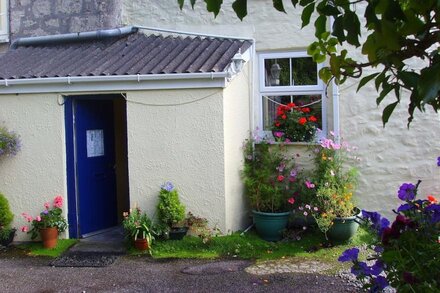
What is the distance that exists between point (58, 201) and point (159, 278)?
7.97 feet

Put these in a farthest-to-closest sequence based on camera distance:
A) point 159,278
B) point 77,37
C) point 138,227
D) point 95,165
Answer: point 77,37
point 95,165
point 138,227
point 159,278

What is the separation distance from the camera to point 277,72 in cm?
899

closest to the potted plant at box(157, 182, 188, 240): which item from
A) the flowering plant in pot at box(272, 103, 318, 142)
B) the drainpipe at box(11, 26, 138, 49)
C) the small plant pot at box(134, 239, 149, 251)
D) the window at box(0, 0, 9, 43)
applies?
the small plant pot at box(134, 239, 149, 251)

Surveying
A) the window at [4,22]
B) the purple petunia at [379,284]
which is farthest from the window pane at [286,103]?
the purple petunia at [379,284]

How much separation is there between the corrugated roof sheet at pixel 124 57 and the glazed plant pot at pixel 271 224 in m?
2.33

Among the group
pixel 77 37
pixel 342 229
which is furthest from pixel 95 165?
pixel 342 229

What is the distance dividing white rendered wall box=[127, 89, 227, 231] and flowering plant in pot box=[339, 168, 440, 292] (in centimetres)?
433

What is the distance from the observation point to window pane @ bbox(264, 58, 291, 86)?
29.3 feet

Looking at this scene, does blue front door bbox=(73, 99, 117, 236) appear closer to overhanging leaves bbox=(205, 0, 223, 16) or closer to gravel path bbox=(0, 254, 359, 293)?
gravel path bbox=(0, 254, 359, 293)

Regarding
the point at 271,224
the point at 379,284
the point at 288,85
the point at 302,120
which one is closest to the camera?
the point at 379,284

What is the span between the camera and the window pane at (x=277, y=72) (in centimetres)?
894

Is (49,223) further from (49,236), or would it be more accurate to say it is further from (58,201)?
(58,201)

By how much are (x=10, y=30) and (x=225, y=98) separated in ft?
16.5

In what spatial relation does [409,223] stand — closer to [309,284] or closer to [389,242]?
[389,242]
